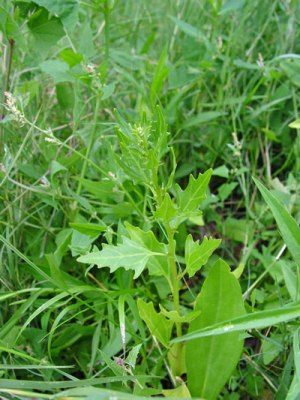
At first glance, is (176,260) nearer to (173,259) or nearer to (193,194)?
(173,259)

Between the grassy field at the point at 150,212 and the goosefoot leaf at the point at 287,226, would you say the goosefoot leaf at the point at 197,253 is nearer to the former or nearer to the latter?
the grassy field at the point at 150,212

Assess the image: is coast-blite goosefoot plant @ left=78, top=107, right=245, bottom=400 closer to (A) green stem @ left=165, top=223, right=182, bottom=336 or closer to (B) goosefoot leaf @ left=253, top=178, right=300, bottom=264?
(A) green stem @ left=165, top=223, right=182, bottom=336

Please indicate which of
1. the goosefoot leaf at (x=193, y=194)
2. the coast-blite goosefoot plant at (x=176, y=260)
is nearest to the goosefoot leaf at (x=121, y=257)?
the coast-blite goosefoot plant at (x=176, y=260)

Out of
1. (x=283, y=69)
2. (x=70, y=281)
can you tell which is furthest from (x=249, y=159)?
(x=70, y=281)

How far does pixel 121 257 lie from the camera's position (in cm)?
103

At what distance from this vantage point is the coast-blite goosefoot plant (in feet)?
3.39

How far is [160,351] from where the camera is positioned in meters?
1.25

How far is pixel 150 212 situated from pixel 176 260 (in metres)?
0.37

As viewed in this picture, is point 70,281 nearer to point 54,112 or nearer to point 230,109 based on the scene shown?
point 54,112

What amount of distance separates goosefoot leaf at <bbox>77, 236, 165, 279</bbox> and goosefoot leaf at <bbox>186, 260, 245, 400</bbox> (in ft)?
0.49

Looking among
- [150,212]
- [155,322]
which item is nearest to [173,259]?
[155,322]

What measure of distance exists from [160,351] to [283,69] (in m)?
1.00

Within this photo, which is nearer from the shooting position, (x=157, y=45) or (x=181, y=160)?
(x=181, y=160)

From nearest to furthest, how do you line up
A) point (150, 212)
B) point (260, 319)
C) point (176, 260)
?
point (260, 319) < point (176, 260) < point (150, 212)
